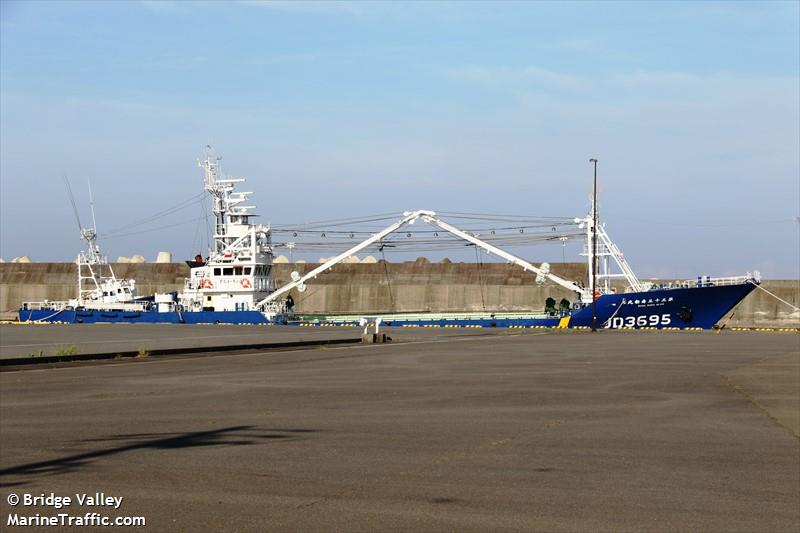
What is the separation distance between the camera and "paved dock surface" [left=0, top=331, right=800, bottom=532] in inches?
312

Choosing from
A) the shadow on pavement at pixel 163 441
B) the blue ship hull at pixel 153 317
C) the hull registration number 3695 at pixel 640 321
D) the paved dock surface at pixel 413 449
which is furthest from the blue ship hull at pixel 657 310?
the shadow on pavement at pixel 163 441

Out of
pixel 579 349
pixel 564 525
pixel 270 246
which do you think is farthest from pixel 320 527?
pixel 270 246

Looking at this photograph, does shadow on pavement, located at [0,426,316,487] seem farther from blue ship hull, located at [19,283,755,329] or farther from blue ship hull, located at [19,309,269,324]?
blue ship hull, located at [19,309,269,324]

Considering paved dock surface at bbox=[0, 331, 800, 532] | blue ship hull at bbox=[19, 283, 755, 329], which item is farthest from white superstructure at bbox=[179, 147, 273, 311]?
paved dock surface at bbox=[0, 331, 800, 532]

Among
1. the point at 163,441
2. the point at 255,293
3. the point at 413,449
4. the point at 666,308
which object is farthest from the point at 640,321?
the point at 163,441

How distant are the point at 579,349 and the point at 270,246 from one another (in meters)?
44.3

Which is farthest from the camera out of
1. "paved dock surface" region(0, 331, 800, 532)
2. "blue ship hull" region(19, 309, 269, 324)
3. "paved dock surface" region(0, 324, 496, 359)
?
"blue ship hull" region(19, 309, 269, 324)

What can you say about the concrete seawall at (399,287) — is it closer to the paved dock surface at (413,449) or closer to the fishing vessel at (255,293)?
the fishing vessel at (255,293)

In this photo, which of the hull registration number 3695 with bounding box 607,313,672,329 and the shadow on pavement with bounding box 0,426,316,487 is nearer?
the shadow on pavement with bounding box 0,426,316,487

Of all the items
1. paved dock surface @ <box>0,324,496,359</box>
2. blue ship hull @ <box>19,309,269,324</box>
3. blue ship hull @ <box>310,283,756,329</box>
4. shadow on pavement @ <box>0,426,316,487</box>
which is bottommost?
shadow on pavement @ <box>0,426,316,487</box>

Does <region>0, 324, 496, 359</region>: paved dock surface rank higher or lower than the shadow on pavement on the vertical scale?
higher

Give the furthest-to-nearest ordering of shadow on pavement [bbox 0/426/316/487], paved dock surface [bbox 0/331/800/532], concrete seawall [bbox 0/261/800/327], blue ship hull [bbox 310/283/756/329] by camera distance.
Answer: concrete seawall [bbox 0/261/800/327], blue ship hull [bbox 310/283/756/329], shadow on pavement [bbox 0/426/316/487], paved dock surface [bbox 0/331/800/532]

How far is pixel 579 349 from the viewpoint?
3447 cm

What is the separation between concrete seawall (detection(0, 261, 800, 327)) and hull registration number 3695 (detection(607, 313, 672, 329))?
83.1ft
